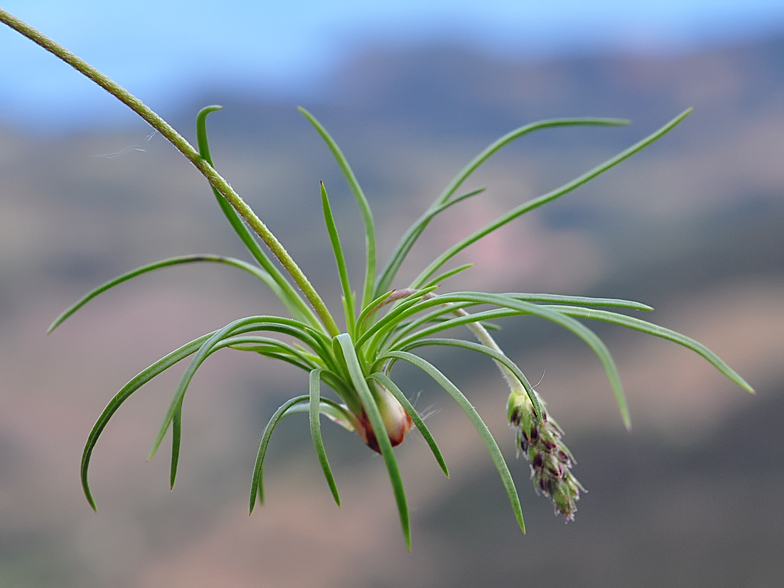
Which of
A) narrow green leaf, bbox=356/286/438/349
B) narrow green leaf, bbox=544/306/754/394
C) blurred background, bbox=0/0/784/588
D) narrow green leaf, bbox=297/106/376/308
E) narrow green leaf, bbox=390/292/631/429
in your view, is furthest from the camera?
blurred background, bbox=0/0/784/588

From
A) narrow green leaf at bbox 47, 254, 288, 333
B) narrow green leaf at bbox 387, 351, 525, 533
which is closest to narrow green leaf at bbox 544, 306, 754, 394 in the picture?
narrow green leaf at bbox 387, 351, 525, 533

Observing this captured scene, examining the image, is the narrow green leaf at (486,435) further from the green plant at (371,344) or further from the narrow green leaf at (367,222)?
the narrow green leaf at (367,222)

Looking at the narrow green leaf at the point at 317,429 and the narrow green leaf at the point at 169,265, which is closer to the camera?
the narrow green leaf at the point at 317,429

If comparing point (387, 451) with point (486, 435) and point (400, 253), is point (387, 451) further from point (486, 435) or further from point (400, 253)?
point (400, 253)

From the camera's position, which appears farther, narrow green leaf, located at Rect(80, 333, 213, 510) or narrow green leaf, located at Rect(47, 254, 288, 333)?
narrow green leaf, located at Rect(47, 254, 288, 333)

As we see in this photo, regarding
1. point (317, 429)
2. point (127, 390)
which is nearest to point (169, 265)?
point (127, 390)

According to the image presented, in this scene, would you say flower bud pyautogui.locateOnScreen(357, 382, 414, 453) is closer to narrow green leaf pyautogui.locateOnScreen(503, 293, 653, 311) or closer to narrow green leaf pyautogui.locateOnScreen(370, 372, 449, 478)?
narrow green leaf pyautogui.locateOnScreen(370, 372, 449, 478)

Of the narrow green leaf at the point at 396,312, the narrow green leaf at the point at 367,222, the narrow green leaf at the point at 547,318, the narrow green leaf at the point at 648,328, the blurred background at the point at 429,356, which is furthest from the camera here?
the blurred background at the point at 429,356

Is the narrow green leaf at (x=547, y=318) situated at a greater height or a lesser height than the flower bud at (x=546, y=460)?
greater

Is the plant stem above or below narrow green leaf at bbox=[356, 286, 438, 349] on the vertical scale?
above

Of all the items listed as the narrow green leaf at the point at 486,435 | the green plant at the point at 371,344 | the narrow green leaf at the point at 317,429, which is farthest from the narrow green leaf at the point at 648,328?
the narrow green leaf at the point at 317,429

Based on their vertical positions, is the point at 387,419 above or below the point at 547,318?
below
